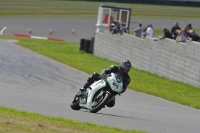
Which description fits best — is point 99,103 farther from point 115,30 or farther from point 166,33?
point 115,30

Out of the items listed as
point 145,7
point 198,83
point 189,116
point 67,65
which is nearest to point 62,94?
point 189,116

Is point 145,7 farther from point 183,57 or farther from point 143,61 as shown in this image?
point 183,57

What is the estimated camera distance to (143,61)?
28.3 metres

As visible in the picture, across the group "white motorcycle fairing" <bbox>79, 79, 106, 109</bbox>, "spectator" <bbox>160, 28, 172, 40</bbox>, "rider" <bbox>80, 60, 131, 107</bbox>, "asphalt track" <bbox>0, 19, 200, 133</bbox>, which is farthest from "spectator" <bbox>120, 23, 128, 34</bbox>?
"white motorcycle fairing" <bbox>79, 79, 106, 109</bbox>

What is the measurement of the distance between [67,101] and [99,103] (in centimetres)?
283

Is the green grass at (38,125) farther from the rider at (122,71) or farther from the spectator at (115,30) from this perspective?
the spectator at (115,30)

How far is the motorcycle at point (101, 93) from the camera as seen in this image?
45.6 ft

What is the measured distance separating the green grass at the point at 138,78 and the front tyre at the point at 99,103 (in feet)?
16.2

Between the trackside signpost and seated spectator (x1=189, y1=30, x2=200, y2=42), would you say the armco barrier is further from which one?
the trackside signpost

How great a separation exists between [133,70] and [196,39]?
14.9 ft

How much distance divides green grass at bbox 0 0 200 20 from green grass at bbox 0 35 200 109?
20.3m

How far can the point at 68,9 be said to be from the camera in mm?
60375

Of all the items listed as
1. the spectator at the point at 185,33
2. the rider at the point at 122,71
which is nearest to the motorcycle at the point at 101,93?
the rider at the point at 122,71

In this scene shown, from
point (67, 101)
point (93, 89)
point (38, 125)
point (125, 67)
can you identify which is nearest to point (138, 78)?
point (67, 101)
